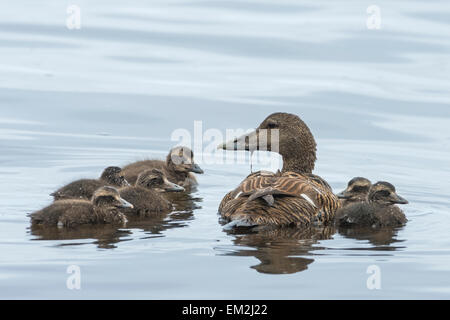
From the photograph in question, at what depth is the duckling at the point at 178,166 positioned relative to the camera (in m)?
12.7

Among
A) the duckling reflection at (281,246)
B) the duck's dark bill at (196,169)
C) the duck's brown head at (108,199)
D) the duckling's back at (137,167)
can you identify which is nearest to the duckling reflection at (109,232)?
the duck's brown head at (108,199)

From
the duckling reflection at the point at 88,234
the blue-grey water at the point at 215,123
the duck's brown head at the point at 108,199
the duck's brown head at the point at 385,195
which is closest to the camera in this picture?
the blue-grey water at the point at 215,123

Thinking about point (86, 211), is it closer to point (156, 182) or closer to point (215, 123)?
point (156, 182)

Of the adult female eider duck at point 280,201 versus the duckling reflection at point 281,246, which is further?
the adult female eider duck at point 280,201

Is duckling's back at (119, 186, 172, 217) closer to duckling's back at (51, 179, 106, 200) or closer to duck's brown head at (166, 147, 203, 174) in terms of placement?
duckling's back at (51, 179, 106, 200)

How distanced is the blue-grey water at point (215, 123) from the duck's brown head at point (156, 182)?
1.48 feet

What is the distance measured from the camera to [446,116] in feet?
51.2

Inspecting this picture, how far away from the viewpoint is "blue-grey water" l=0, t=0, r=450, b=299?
8039mm

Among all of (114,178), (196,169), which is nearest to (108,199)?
(114,178)

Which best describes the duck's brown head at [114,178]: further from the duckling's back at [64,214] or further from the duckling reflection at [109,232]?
the duckling's back at [64,214]

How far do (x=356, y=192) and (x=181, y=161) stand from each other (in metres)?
2.68

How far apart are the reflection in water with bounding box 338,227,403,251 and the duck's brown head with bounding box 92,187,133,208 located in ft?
6.96

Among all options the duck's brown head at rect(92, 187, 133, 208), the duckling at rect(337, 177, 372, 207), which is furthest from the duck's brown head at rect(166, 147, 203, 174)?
the duck's brown head at rect(92, 187, 133, 208)

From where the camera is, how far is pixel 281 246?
893 centimetres
